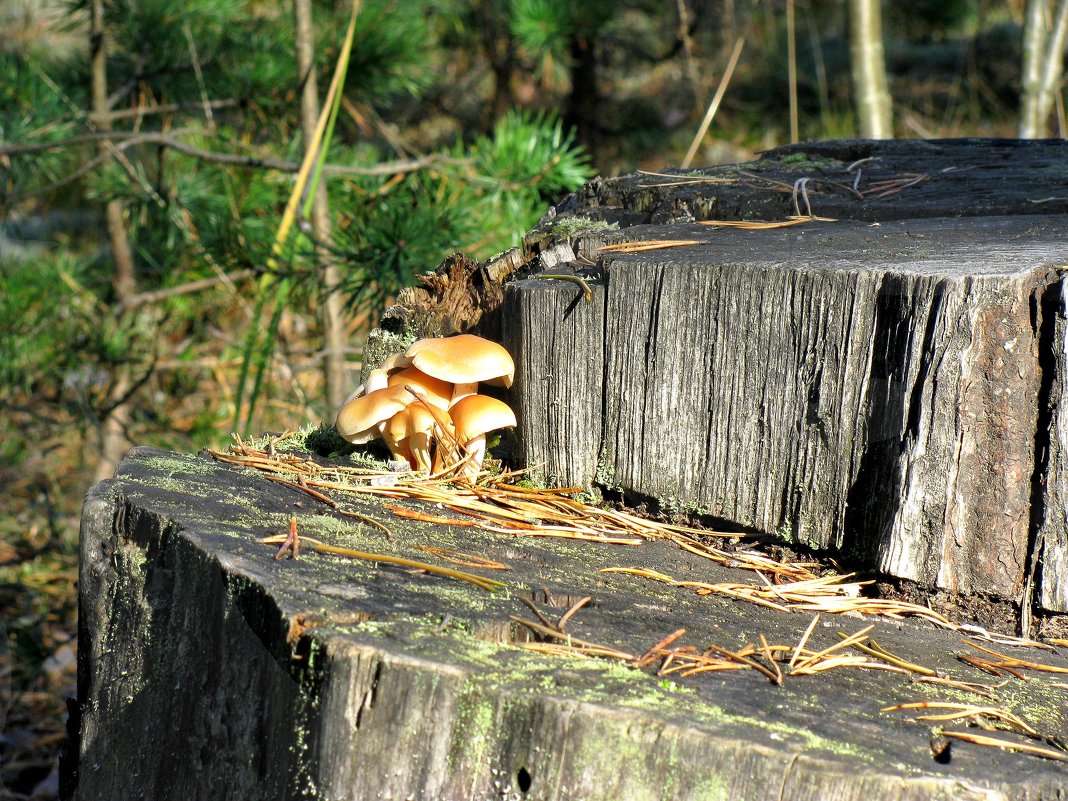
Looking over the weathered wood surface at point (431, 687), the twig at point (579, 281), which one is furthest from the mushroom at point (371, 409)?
the twig at point (579, 281)

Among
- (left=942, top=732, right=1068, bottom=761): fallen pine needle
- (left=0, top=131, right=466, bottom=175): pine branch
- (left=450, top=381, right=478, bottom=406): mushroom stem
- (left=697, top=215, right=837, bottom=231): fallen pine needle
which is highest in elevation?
(left=0, top=131, right=466, bottom=175): pine branch

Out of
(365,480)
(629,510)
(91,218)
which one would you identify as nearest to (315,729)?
(365,480)

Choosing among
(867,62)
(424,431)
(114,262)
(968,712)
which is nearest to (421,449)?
(424,431)

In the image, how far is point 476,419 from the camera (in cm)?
211

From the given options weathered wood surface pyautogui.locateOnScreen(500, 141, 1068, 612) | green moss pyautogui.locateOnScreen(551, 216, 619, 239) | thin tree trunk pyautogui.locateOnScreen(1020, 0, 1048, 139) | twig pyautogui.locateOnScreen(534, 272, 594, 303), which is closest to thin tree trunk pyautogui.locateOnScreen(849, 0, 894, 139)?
thin tree trunk pyautogui.locateOnScreen(1020, 0, 1048, 139)

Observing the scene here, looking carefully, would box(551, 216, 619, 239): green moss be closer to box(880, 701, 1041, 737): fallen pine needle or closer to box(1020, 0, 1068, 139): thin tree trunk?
box(880, 701, 1041, 737): fallen pine needle

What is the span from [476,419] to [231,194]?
253 centimetres

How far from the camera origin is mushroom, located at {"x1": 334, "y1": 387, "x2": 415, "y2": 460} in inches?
82.5

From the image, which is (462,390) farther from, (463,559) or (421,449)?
(463,559)

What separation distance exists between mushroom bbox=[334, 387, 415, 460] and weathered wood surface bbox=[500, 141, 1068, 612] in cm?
30

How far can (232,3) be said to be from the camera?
15.4 feet

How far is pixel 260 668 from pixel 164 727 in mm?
376

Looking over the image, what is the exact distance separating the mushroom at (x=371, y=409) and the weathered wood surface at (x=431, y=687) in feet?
0.85

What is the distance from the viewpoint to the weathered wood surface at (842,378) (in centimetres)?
168
